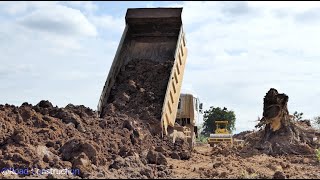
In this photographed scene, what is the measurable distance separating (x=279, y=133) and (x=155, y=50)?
13.1 ft

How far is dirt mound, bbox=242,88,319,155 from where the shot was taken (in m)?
12.6

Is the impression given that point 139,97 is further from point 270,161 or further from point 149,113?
point 270,161

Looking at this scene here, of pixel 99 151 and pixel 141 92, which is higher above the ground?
pixel 141 92

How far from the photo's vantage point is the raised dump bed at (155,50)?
475 inches

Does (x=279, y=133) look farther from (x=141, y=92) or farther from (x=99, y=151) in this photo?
(x=99, y=151)

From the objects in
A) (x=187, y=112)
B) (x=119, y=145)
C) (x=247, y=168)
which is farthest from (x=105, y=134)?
(x=187, y=112)

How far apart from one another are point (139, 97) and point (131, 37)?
2271mm

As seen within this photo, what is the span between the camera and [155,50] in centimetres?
1334

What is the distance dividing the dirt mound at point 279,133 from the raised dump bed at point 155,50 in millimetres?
2524

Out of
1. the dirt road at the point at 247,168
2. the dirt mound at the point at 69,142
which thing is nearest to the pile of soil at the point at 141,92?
the dirt mound at the point at 69,142

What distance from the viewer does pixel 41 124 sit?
360 inches

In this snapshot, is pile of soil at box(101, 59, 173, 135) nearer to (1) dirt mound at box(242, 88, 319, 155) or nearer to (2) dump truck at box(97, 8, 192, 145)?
(2) dump truck at box(97, 8, 192, 145)

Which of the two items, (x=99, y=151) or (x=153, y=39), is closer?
Result: (x=99, y=151)

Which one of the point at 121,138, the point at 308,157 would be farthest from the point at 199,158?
the point at 308,157
